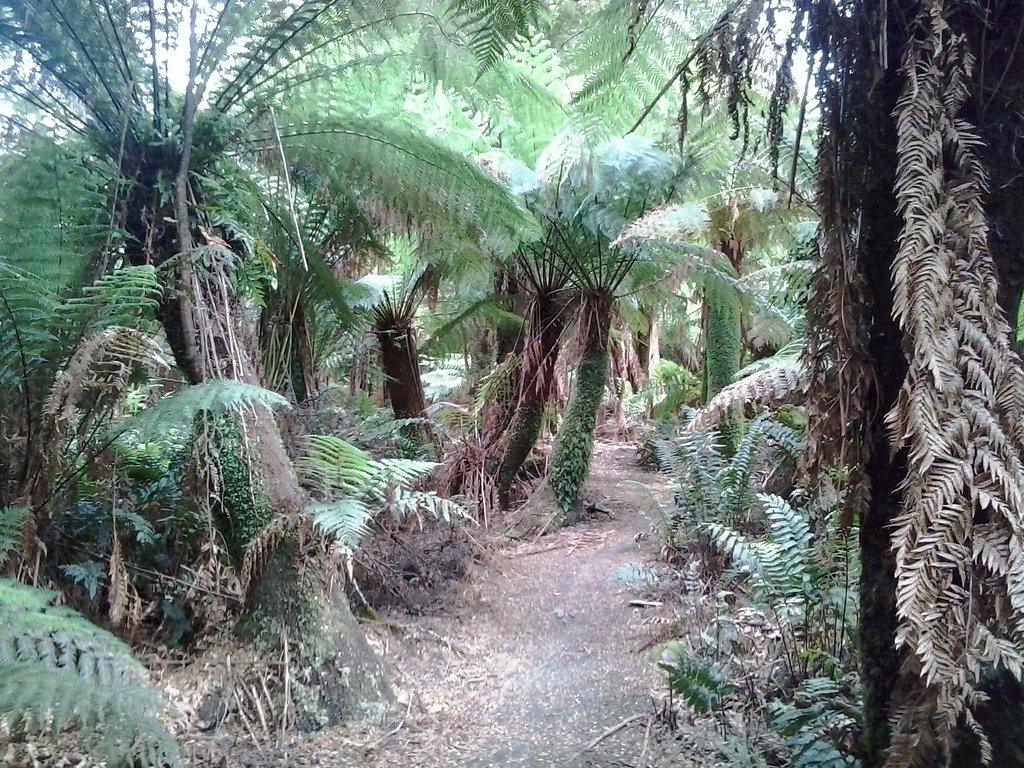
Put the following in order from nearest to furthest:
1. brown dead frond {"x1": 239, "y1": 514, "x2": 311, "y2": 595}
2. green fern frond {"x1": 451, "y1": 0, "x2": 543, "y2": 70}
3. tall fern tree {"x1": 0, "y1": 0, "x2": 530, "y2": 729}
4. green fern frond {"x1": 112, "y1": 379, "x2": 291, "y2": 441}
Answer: green fern frond {"x1": 451, "y1": 0, "x2": 543, "y2": 70}
green fern frond {"x1": 112, "y1": 379, "x2": 291, "y2": 441}
brown dead frond {"x1": 239, "y1": 514, "x2": 311, "y2": 595}
tall fern tree {"x1": 0, "y1": 0, "x2": 530, "y2": 729}

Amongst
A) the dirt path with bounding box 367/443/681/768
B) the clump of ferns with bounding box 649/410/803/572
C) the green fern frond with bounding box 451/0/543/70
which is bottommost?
the dirt path with bounding box 367/443/681/768

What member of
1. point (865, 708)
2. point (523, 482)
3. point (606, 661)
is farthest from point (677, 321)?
point (865, 708)

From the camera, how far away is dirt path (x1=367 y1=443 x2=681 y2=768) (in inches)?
85.4

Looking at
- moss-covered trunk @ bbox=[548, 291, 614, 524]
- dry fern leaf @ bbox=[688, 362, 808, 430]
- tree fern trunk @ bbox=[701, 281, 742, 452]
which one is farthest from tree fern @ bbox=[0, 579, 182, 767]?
tree fern trunk @ bbox=[701, 281, 742, 452]

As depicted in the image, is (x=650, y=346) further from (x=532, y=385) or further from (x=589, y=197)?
(x=589, y=197)

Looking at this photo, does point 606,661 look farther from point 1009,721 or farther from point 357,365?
point 357,365

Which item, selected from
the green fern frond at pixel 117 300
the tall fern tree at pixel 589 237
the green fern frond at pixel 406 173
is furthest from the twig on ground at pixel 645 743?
the tall fern tree at pixel 589 237

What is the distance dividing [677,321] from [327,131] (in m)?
9.19

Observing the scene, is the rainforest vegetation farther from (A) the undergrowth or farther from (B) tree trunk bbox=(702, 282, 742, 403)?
(B) tree trunk bbox=(702, 282, 742, 403)

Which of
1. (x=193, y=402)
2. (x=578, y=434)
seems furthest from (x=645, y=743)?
(x=578, y=434)

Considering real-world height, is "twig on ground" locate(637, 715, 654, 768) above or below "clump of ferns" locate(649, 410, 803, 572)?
below

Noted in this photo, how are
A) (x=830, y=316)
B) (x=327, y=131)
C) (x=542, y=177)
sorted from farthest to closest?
(x=542, y=177)
(x=327, y=131)
(x=830, y=316)

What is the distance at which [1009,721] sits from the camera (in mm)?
1113

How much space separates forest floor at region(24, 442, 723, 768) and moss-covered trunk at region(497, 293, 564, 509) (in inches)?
31.8
